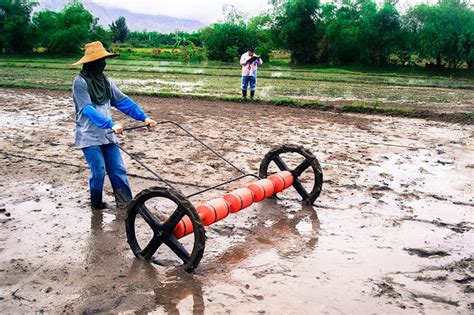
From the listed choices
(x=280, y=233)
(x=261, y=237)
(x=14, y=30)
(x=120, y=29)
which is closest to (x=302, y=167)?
(x=280, y=233)

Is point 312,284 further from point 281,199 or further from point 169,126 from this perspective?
point 169,126

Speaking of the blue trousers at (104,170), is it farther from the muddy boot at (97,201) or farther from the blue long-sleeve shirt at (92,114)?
the blue long-sleeve shirt at (92,114)

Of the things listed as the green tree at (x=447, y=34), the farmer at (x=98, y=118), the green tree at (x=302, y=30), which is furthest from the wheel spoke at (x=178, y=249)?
the green tree at (x=302, y=30)

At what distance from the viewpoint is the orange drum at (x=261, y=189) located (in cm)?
450

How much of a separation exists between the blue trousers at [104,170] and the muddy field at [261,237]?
0.20 metres

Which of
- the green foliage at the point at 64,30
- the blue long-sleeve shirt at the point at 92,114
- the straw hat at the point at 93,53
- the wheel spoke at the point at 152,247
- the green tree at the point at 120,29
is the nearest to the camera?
the wheel spoke at the point at 152,247

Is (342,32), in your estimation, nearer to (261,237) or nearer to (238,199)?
(261,237)

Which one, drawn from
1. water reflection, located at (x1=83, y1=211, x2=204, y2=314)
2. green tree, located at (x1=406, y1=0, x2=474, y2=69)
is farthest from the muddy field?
green tree, located at (x1=406, y1=0, x2=474, y2=69)

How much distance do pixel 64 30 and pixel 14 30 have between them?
422 cm

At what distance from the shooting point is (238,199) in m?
4.21

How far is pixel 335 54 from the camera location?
34625 millimetres

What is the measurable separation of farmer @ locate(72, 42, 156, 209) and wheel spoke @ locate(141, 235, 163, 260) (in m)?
1.25

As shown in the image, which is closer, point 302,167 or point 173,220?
point 173,220

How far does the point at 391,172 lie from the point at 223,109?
20.0 feet
